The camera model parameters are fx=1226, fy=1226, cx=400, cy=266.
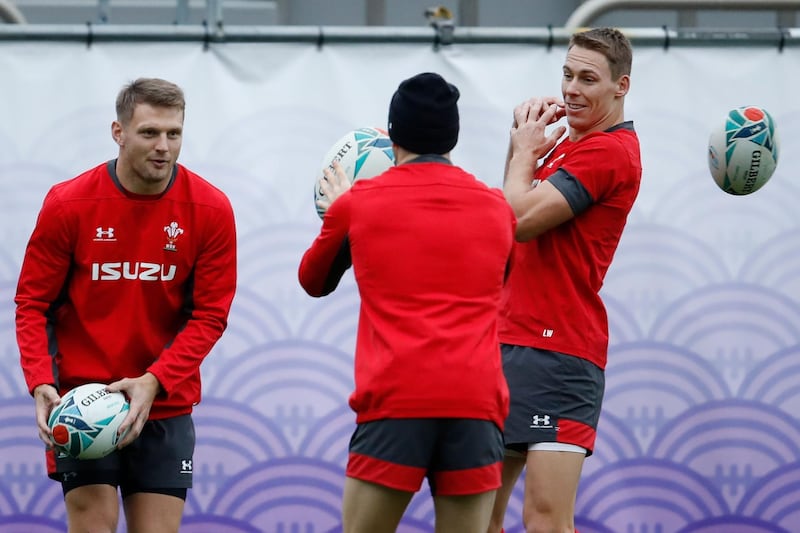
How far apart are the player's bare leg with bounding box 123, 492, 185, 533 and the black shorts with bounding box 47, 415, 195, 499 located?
0.07 feet

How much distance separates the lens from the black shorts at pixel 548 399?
391 cm

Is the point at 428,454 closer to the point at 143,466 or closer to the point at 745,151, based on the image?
the point at 143,466

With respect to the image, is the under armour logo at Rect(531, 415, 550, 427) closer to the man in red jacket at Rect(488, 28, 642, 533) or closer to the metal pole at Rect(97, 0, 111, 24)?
the man in red jacket at Rect(488, 28, 642, 533)

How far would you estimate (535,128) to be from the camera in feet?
13.3

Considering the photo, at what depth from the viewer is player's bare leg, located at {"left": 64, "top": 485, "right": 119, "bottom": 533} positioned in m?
3.89

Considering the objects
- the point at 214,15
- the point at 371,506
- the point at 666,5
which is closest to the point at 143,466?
the point at 371,506

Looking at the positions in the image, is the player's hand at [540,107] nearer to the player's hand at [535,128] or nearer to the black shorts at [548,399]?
the player's hand at [535,128]

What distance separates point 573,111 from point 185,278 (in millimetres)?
1403

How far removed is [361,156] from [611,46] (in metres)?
0.94

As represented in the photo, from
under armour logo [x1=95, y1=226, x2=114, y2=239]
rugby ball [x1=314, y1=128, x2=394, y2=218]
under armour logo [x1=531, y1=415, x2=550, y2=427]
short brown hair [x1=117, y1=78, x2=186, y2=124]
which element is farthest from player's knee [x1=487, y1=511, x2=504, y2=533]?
short brown hair [x1=117, y1=78, x2=186, y2=124]

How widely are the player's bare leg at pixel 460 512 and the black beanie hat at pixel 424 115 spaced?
927 mm

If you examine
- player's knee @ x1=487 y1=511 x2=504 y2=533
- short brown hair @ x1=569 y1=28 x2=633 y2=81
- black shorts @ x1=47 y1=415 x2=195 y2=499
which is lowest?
player's knee @ x1=487 y1=511 x2=504 y2=533

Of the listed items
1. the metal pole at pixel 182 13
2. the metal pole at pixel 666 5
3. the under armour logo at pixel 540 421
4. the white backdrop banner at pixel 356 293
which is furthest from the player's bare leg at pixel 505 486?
the metal pole at pixel 182 13

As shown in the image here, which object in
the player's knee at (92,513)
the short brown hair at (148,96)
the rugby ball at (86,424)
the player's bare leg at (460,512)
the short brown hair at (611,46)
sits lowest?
the player's knee at (92,513)
